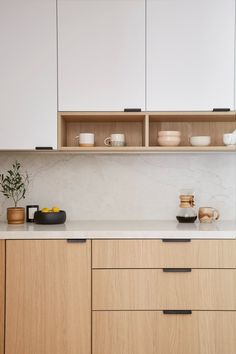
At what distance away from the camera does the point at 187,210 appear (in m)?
2.66

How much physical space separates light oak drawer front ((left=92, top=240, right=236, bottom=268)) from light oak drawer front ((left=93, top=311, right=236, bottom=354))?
11.4 inches

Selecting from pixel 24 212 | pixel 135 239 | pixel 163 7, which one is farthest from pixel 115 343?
pixel 163 7

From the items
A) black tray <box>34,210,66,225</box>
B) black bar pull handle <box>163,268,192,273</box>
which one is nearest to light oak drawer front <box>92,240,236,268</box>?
black bar pull handle <box>163,268,192,273</box>

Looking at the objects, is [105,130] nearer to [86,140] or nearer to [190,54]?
[86,140]

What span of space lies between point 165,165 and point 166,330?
3.84ft

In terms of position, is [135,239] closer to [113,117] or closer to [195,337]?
[195,337]

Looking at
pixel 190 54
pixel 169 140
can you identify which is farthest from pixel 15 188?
pixel 190 54

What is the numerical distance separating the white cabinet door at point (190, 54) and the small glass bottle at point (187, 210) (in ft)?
2.02

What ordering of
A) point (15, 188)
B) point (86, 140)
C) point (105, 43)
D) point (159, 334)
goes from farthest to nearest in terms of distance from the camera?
point (15, 188), point (86, 140), point (105, 43), point (159, 334)

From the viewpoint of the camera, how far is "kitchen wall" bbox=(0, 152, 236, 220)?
9.46 ft

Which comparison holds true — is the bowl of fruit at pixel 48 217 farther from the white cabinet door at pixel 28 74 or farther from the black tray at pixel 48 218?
the white cabinet door at pixel 28 74

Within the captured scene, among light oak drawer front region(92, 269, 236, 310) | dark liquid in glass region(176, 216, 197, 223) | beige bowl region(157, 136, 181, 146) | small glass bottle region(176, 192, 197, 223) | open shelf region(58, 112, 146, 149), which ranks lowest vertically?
light oak drawer front region(92, 269, 236, 310)

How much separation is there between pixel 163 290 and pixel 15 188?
4.21ft

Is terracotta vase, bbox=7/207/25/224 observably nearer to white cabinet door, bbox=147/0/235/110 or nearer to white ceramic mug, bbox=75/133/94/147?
white ceramic mug, bbox=75/133/94/147
